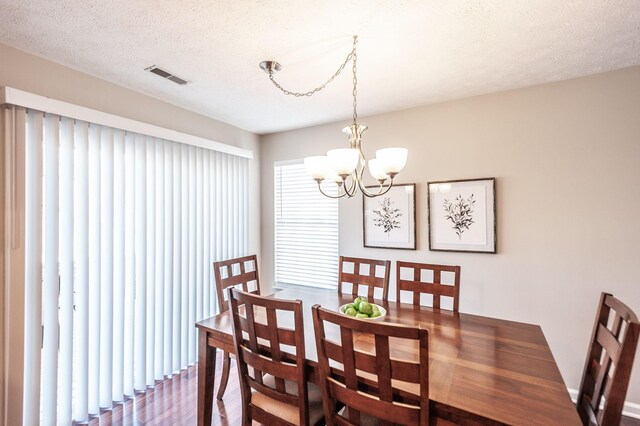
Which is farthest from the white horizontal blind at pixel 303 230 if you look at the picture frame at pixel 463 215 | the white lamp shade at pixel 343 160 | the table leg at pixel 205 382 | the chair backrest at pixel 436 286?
the table leg at pixel 205 382

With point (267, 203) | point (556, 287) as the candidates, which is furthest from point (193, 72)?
point (556, 287)

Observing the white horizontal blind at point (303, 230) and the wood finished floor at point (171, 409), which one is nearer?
the wood finished floor at point (171, 409)

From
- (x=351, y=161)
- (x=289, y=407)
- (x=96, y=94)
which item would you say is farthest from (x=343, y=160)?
(x=96, y=94)

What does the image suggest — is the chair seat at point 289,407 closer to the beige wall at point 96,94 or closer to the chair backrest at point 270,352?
the chair backrest at point 270,352

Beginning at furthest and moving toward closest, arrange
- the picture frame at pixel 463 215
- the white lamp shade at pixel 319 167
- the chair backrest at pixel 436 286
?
the picture frame at pixel 463 215
the chair backrest at pixel 436 286
the white lamp shade at pixel 319 167

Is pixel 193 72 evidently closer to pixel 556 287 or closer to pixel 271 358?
pixel 271 358

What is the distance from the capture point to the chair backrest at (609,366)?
1130mm

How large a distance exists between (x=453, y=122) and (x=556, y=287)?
1.60m

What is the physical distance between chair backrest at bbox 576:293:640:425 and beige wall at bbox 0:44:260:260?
3258mm

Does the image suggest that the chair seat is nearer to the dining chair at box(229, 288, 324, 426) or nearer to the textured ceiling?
the dining chair at box(229, 288, 324, 426)

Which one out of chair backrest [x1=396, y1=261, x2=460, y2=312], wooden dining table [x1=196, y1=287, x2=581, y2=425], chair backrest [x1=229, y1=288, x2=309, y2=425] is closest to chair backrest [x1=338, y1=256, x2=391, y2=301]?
chair backrest [x1=396, y1=261, x2=460, y2=312]

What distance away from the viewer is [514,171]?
2578 millimetres

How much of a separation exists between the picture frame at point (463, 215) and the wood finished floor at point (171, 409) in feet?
5.07

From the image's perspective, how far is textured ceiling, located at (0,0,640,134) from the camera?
1.55 m
